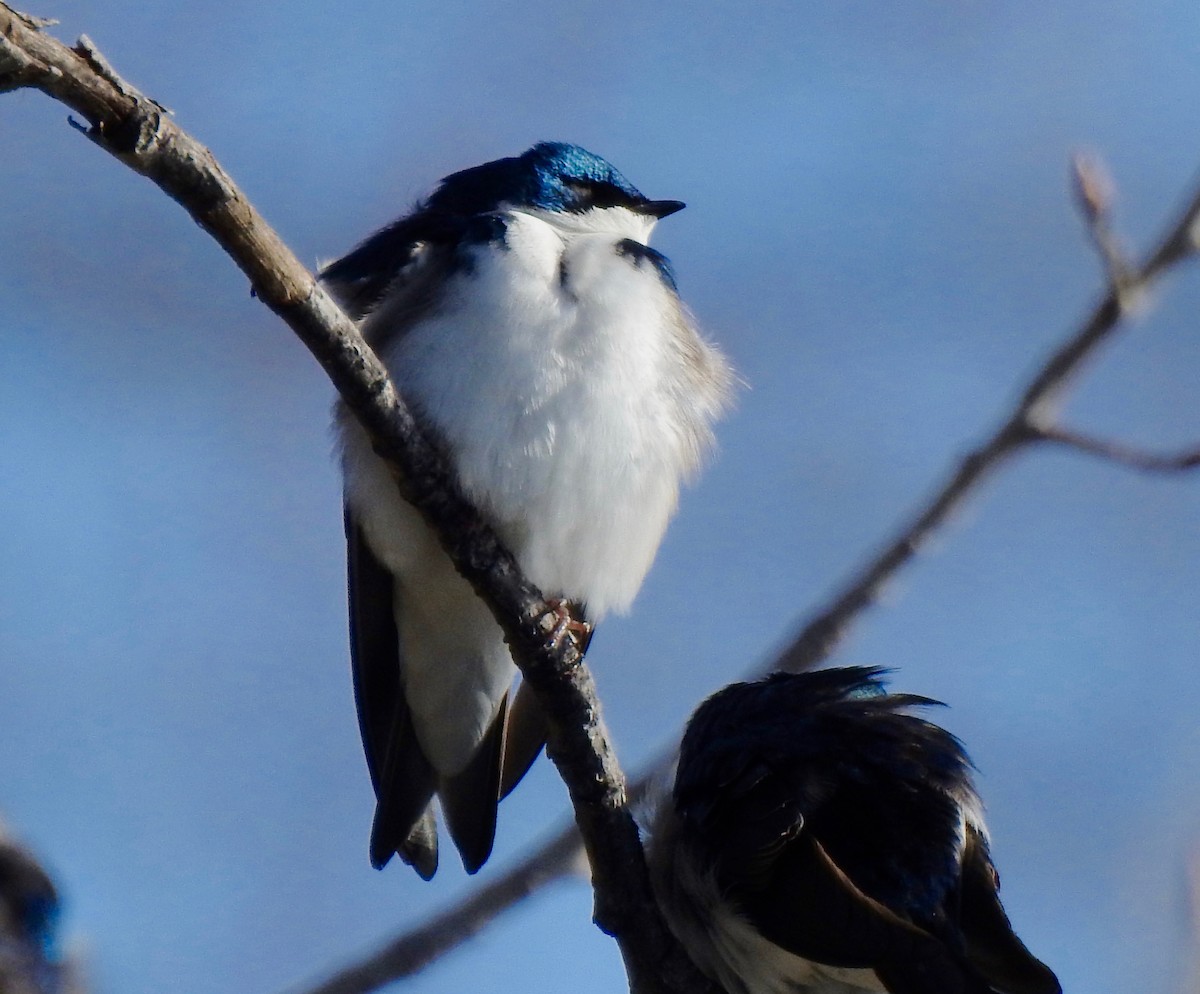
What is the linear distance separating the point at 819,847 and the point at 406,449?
83 cm

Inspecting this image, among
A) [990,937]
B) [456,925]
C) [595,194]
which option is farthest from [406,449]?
[595,194]

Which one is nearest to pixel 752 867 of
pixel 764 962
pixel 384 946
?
pixel 764 962

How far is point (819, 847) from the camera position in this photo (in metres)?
2.35

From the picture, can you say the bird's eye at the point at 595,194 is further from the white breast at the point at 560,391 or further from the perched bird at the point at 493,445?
the white breast at the point at 560,391

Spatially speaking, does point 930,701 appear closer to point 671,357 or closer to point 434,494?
point 671,357

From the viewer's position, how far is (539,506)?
2.65 metres

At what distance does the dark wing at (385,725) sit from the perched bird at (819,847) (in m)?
0.43

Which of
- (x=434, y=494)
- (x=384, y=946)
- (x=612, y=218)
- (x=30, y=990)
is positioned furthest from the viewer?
(x=612, y=218)

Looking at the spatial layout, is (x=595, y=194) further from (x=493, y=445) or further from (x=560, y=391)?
(x=493, y=445)

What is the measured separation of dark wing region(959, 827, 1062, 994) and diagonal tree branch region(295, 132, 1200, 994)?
42cm

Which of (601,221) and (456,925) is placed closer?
(456,925)

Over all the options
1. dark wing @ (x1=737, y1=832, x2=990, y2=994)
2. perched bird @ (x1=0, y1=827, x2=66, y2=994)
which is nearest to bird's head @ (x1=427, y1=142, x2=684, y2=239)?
dark wing @ (x1=737, y1=832, x2=990, y2=994)

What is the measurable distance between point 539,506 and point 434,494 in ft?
1.46

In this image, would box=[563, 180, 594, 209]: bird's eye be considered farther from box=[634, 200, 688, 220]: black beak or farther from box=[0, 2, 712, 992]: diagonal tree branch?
box=[0, 2, 712, 992]: diagonal tree branch
